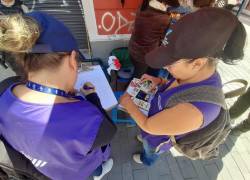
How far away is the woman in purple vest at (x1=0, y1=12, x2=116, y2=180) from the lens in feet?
3.15

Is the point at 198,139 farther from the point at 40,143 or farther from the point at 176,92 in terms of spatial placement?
the point at 40,143

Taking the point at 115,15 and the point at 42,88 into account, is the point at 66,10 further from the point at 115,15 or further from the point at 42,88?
the point at 42,88

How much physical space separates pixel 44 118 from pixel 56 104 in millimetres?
87

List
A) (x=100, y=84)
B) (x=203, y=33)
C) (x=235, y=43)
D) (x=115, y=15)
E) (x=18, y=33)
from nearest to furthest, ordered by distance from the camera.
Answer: (x=18, y=33)
(x=203, y=33)
(x=235, y=43)
(x=100, y=84)
(x=115, y=15)

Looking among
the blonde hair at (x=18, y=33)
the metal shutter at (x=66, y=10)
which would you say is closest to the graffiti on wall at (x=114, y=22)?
the metal shutter at (x=66, y=10)

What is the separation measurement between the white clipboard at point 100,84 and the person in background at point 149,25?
0.65m

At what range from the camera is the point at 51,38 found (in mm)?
996

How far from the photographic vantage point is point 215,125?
128cm

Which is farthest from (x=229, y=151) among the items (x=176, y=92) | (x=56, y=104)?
(x=56, y=104)

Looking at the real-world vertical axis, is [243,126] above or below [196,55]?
below

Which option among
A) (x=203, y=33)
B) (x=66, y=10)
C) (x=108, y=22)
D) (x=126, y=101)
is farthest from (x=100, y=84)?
(x=66, y=10)

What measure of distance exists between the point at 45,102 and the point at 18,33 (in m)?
0.34

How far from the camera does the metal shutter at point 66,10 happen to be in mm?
2635

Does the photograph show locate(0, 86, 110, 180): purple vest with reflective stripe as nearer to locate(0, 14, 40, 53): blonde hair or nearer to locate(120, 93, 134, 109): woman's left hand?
locate(0, 14, 40, 53): blonde hair
